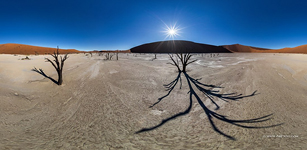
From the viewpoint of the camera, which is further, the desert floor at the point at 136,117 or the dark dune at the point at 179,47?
the dark dune at the point at 179,47

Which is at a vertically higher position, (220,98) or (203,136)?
(220,98)

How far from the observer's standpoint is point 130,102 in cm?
374

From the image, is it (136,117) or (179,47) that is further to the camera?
(179,47)

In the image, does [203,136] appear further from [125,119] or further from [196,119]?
[125,119]

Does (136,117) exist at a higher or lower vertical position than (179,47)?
lower

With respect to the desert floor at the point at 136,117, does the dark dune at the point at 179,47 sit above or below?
above

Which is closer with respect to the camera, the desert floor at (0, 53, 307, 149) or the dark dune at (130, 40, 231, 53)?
the desert floor at (0, 53, 307, 149)

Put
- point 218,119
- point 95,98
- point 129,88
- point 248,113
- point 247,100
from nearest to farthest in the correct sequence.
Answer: point 218,119 < point 248,113 < point 247,100 < point 95,98 < point 129,88

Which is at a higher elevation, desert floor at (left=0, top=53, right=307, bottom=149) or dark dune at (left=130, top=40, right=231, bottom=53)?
dark dune at (left=130, top=40, right=231, bottom=53)

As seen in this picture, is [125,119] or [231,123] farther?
[125,119]

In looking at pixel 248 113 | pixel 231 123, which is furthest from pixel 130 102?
pixel 248 113

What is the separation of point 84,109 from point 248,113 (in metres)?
4.49

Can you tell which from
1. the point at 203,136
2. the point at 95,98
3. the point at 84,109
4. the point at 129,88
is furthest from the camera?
the point at 129,88

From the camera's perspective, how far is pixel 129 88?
493 cm
